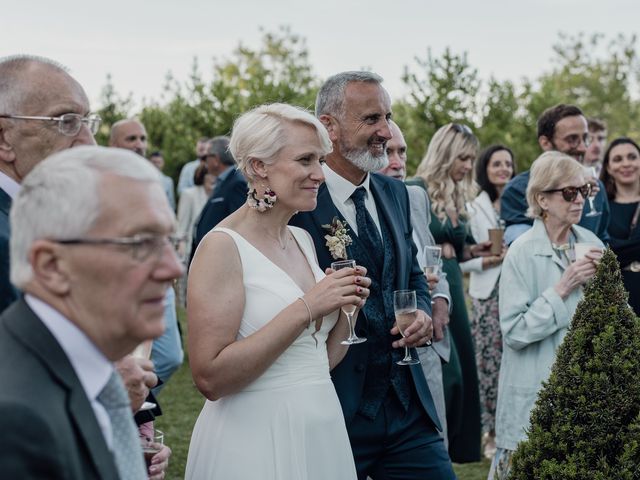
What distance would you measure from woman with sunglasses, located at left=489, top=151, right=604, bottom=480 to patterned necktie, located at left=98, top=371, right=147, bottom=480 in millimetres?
3569

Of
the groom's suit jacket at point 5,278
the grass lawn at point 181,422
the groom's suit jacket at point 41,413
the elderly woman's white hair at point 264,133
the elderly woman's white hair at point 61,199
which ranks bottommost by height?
the grass lawn at point 181,422

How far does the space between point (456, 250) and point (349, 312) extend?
13.0 feet

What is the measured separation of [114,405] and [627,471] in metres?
2.38

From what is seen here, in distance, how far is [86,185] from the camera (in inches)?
78.5

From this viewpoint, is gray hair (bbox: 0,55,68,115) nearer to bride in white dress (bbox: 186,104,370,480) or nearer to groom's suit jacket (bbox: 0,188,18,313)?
groom's suit jacket (bbox: 0,188,18,313)

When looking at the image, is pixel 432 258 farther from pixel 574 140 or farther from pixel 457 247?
pixel 574 140

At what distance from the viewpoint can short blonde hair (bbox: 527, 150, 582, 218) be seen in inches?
228

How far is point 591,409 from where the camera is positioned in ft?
12.5

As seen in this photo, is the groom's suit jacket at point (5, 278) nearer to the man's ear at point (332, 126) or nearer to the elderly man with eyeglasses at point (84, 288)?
the elderly man with eyeglasses at point (84, 288)

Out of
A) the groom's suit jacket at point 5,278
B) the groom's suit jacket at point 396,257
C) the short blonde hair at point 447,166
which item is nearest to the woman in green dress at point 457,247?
the short blonde hair at point 447,166

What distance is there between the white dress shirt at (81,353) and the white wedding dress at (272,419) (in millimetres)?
1553

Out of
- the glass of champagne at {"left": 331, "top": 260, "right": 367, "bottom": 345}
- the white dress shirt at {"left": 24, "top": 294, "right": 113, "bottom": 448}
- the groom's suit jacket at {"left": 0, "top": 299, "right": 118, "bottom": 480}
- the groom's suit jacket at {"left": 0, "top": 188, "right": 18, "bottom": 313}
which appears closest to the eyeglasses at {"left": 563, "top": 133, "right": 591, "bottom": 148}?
the glass of champagne at {"left": 331, "top": 260, "right": 367, "bottom": 345}

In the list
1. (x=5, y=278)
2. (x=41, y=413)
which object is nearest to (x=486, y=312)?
(x=5, y=278)

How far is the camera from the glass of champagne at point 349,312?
382 cm
